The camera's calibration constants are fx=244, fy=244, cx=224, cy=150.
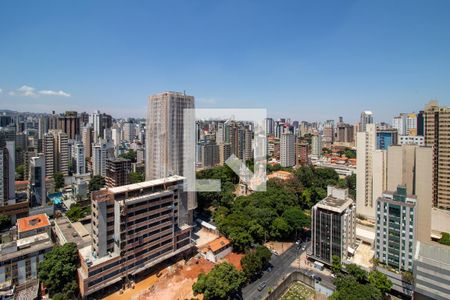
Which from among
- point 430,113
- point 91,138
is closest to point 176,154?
point 430,113

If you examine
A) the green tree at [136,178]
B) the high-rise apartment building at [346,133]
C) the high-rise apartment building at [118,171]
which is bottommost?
the green tree at [136,178]

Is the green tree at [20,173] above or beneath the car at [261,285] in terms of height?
above

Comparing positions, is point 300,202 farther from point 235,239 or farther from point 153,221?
point 153,221

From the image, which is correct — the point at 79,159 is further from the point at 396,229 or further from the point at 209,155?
the point at 396,229

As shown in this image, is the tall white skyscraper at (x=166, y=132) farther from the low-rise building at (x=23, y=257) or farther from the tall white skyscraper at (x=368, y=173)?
the tall white skyscraper at (x=368, y=173)

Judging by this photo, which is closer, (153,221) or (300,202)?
(153,221)

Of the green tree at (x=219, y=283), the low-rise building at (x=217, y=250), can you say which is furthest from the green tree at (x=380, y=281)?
the low-rise building at (x=217, y=250)
